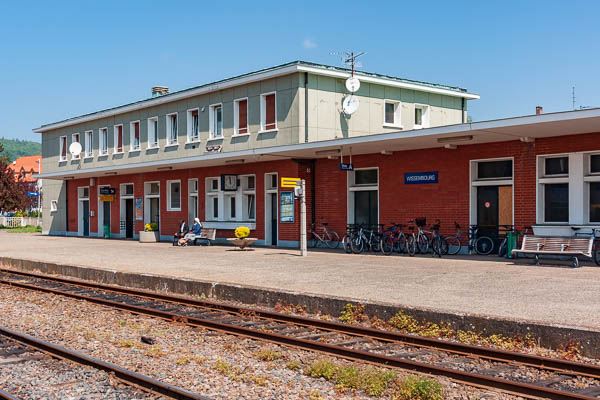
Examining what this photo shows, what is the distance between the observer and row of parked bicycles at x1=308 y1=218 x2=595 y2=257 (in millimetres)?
18328

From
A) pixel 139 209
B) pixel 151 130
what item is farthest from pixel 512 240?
pixel 139 209

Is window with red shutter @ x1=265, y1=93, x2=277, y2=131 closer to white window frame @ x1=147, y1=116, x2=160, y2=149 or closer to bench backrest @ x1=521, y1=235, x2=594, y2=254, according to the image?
white window frame @ x1=147, y1=116, x2=160, y2=149

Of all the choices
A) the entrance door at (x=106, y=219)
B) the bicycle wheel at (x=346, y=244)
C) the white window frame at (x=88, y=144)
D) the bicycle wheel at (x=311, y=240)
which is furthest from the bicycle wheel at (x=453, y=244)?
the white window frame at (x=88, y=144)

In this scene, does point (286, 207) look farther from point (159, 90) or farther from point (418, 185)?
point (159, 90)

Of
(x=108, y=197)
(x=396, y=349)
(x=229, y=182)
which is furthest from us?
(x=108, y=197)

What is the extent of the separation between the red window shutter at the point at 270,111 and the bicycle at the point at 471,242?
8.69 meters

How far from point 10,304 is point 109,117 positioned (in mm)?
23504

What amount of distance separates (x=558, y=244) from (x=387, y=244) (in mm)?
6172

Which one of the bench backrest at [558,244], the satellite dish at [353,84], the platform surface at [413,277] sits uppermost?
the satellite dish at [353,84]

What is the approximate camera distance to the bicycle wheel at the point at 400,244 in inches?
781

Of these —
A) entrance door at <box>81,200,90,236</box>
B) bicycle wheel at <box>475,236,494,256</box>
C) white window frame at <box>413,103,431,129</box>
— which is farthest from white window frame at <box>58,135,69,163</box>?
bicycle wheel at <box>475,236,494,256</box>

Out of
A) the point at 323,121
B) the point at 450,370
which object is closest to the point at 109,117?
the point at 323,121

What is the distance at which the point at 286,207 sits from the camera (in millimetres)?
23859

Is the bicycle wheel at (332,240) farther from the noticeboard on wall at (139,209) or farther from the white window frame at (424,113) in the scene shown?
the noticeboard on wall at (139,209)
